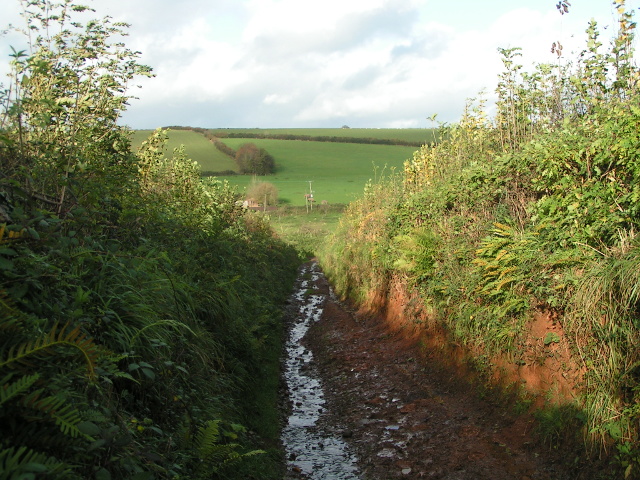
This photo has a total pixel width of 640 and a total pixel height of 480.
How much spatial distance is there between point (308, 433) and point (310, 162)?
7771 cm

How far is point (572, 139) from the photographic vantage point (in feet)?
24.3

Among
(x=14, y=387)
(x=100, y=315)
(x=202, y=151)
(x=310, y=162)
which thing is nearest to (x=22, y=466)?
(x=14, y=387)

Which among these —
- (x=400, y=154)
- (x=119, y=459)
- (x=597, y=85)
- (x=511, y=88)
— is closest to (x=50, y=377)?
(x=119, y=459)

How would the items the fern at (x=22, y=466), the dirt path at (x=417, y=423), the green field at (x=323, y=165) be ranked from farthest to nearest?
1. the green field at (x=323, y=165)
2. the dirt path at (x=417, y=423)
3. the fern at (x=22, y=466)

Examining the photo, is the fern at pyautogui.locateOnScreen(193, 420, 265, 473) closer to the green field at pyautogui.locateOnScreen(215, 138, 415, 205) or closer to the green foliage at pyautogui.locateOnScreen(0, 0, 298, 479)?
the green foliage at pyautogui.locateOnScreen(0, 0, 298, 479)

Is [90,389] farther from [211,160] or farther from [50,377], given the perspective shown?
[211,160]

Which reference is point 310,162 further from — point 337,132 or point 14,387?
point 14,387

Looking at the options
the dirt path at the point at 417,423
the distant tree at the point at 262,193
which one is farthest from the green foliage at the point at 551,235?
the distant tree at the point at 262,193

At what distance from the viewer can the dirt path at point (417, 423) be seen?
645cm

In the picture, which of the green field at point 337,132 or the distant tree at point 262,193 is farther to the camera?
the green field at point 337,132

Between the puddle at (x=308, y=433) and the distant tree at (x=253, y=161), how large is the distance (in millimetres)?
56129

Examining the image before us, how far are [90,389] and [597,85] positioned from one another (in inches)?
352

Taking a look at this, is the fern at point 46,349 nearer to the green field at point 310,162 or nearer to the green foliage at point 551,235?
the green foliage at point 551,235

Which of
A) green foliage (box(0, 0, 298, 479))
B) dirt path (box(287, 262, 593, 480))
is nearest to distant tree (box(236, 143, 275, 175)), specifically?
dirt path (box(287, 262, 593, 480))
